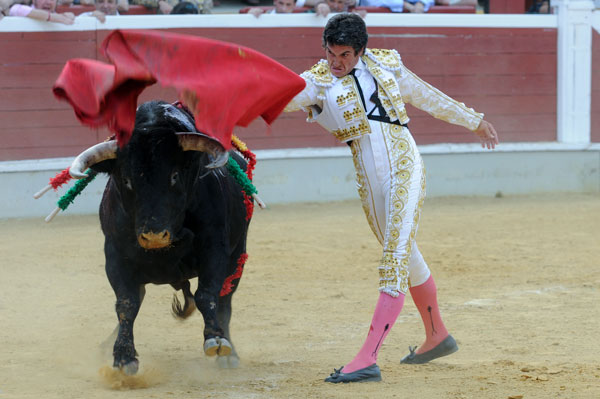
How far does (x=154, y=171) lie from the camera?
3064 millimetres

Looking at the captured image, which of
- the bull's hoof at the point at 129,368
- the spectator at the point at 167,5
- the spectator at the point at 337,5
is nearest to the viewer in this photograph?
the bull's hoof at the point at 129,368

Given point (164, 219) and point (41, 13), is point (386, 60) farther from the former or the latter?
point (41, 13)

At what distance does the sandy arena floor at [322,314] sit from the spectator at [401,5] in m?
2.12

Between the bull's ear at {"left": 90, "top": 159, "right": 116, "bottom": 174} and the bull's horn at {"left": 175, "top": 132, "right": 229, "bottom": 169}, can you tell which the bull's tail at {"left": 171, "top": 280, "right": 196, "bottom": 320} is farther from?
the bull's horn at {"left": 175, "top": 132, "right": 229, "bottom": 169}

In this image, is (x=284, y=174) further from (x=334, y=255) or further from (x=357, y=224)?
(x=334, y=255)

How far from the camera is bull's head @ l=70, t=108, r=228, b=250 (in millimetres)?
3039

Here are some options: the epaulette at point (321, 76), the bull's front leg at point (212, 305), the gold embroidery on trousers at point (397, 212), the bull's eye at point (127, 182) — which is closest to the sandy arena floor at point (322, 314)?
the bull's front leg at point (212, 305)

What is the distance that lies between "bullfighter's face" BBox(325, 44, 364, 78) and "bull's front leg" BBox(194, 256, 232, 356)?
802mm

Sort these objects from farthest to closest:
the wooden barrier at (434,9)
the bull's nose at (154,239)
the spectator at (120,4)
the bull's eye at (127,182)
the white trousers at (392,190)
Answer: the wooden barrier at (434,9)
the spectator at (120,4)
the white trousers at (392,190)
the bull's eye at (127,182)
the bull's nose at (154,239)

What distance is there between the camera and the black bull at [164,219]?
3.06 metres

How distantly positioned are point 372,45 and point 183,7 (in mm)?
1726

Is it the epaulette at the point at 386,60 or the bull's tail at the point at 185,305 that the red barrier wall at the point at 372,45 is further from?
the epaulette at the point at 386,60

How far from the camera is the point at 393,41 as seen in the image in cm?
855

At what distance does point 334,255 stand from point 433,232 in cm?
104
